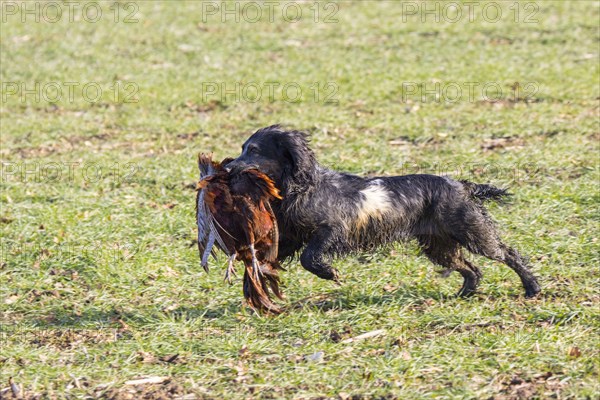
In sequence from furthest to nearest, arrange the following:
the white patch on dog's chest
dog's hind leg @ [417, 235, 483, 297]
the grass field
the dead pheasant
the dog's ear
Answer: dog's hind leg @ [417, 235, 483, 297], the white patch on dog's chest, the dog's ear, the dead pheasant, the grass field

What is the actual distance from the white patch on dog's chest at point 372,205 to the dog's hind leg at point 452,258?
0.42m

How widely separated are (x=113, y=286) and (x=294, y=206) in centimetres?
170

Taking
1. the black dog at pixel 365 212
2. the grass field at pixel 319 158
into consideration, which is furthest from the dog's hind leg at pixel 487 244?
the grass field at pixel 319 158

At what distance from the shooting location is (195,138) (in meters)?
10.9

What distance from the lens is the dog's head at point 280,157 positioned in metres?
6.05

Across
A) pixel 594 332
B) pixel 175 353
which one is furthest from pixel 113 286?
pixel 594 332

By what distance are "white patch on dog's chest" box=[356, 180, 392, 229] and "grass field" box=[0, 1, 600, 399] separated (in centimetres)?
59

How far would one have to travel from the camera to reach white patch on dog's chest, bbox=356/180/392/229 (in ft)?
20.9

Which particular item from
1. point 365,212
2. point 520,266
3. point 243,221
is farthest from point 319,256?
point 520,266

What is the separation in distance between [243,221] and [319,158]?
13.0ft

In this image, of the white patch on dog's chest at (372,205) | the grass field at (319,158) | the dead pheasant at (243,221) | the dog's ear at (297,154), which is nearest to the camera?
the grass field at (319,158)

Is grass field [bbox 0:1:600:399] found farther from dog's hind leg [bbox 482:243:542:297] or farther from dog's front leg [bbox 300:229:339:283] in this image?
dog's front leg [bbox 300:229:339:283]

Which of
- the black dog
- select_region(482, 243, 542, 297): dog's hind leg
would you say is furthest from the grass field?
the black dog

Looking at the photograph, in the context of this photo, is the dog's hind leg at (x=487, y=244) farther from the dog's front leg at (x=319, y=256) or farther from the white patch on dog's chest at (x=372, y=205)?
the dog's front leg at (x=319, y=256)
